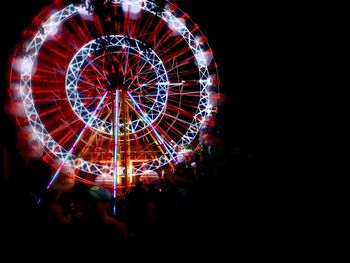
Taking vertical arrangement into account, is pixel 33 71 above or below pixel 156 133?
above

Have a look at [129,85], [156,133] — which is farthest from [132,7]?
[156,133]

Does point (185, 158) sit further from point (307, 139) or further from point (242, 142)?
point (307, 139)

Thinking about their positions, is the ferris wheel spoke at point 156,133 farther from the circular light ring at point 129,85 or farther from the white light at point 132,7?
the white light at point 132,7

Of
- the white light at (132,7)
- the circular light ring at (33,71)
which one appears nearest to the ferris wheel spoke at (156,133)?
the circular light ring at (33,71)

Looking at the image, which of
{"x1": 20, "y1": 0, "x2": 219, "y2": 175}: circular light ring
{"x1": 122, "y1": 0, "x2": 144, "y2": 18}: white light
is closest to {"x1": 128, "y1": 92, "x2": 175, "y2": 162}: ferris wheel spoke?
{"x1": 20, "y1": 0, "x2": 219, "y2": 175}: circular light ring

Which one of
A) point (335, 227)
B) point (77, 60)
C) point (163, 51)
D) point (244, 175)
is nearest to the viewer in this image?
point (335, 227)

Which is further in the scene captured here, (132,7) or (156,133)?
(156,133)

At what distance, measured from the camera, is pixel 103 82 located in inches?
527

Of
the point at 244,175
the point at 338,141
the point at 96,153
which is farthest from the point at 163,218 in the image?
the point at 96,153

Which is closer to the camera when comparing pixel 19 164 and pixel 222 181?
pixel 222 181

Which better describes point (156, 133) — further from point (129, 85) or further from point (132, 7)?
point (132, 7)

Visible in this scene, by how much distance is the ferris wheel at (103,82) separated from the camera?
1215 cm

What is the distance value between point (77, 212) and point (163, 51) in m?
8.90

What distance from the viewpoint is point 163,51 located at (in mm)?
13992
